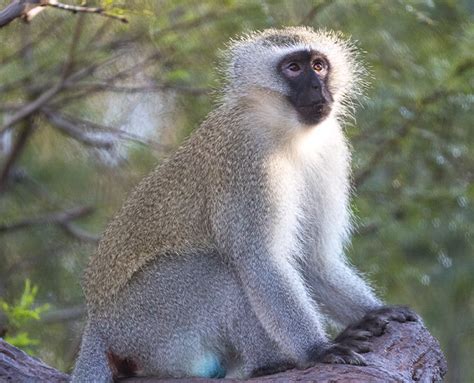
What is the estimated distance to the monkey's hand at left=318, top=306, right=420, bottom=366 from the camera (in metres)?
5.97

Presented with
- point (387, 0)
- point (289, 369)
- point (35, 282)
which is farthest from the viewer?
point (35, 282)

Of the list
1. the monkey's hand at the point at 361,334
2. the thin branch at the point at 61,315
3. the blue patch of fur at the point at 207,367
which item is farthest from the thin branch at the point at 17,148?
the monkey's hand at the point at 361,334

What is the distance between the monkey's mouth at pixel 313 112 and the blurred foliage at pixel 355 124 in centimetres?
244

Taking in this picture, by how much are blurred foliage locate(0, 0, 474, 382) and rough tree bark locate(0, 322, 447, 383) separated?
2649mm

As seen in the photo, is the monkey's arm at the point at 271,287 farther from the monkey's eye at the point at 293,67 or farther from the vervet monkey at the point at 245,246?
the monkey's eye at the point at 293,67

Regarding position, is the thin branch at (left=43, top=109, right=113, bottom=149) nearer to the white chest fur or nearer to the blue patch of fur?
the white chest fur

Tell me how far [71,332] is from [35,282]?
0.63 metres

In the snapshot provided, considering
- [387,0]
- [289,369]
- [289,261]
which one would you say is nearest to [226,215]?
[289,261]

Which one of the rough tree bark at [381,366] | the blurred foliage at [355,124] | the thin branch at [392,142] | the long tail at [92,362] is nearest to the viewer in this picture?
the rough tree bark at [381,366]

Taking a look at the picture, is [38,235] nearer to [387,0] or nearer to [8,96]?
[8,96]

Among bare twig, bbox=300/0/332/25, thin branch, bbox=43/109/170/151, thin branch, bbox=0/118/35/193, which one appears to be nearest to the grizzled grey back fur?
bare twig, bbox=300/0/332/25

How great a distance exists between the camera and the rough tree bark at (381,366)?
577 centimetres

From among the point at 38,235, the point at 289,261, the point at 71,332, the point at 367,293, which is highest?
the point at 289,261

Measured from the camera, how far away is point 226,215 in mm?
6570
